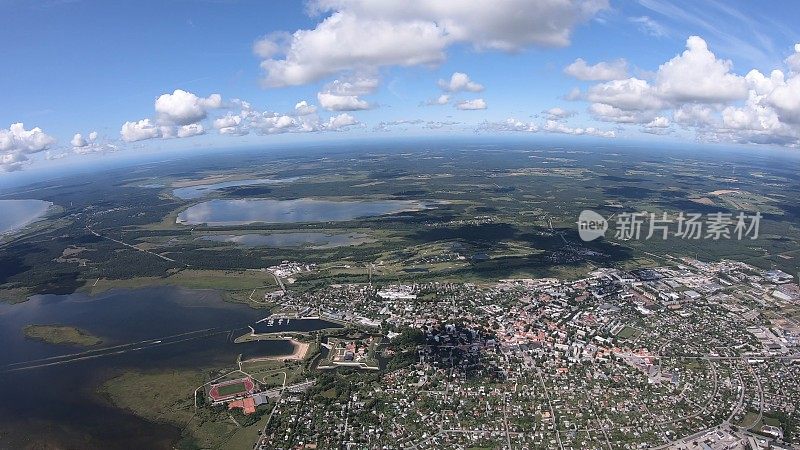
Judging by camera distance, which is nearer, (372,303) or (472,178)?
(372,303)

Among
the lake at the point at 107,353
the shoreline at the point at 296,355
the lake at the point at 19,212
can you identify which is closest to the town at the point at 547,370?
the shoreline at the point at 296,355

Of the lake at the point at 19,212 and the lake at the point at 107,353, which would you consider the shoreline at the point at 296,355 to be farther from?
the lake at the point at 19,212

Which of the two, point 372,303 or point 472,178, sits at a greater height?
point 472,178

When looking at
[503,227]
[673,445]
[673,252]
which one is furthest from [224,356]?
[673,252]

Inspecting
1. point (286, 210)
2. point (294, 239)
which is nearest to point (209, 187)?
point (286, 210)

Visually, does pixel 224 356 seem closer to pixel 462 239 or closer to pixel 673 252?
pixel 462 239

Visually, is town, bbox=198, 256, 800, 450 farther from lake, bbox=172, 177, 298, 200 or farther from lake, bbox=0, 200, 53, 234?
lake, bbox=172, 177, 298, 200

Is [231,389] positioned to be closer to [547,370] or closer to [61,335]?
[61,335]
